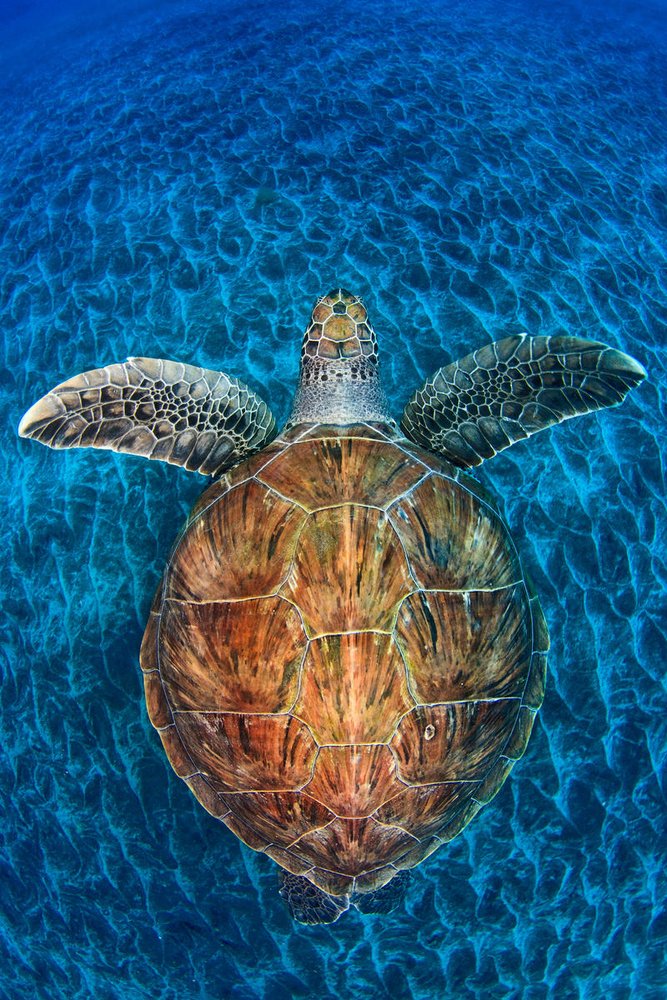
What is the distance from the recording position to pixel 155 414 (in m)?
2.69

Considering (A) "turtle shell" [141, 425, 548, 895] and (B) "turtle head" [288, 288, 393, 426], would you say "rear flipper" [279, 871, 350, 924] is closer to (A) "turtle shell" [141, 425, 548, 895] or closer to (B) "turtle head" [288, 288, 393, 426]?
(A) "turtle shell" [141, 425, 548, 895]

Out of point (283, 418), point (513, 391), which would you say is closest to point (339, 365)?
point (283, 418)

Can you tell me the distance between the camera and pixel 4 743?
302cm

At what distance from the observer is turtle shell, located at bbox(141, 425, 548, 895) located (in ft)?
5.96

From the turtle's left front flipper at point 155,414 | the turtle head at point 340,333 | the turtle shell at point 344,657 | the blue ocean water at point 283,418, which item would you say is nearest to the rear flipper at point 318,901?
the blue ocean water at point 283,418

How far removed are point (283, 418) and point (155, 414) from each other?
863 mm

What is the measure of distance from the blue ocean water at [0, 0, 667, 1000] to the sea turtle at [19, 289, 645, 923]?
1.82 feet

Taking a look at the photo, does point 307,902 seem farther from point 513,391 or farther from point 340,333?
point 340,333

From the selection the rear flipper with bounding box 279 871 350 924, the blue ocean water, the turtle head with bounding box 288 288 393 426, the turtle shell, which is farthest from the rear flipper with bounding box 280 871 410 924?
the turtle head with bounding box 288 288 393 426

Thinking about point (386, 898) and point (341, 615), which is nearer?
point (341, 615)

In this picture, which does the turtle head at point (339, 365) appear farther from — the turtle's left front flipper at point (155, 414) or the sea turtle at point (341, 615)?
the turtle's left front flipper at point (155, 414)

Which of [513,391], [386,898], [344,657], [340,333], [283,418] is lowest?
[386,898]

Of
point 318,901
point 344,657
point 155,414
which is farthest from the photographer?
point 155,414

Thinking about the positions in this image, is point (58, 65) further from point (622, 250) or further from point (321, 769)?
point (321, 769)
